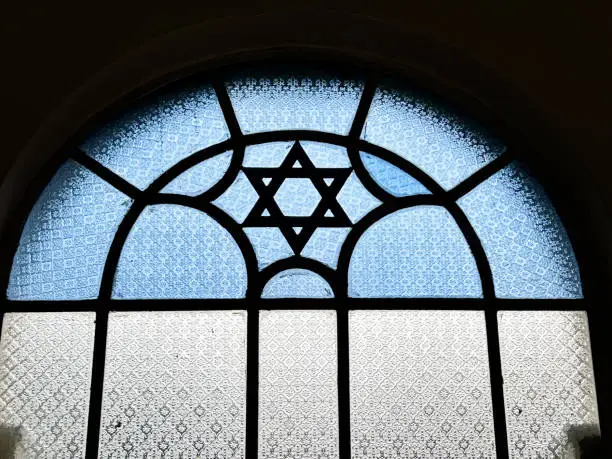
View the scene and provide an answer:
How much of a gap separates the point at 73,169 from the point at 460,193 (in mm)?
1059

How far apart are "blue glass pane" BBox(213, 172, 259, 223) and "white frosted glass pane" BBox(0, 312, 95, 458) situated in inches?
17.8

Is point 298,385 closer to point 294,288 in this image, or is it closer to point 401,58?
point 294,288

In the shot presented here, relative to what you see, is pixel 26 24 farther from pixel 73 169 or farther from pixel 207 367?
pixel 207 367

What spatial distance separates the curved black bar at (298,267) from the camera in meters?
2.19

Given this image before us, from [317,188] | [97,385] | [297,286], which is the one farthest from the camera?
[317,188]

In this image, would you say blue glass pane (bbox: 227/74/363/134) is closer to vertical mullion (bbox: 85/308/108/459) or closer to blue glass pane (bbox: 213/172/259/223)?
blue glass pane (bbox: 213/172/259/223)

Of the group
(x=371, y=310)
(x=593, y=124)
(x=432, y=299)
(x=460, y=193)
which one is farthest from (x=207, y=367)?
(x=593, y=124)

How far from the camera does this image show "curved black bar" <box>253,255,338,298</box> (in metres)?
2.19

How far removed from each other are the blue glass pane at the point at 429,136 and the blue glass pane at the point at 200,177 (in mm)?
403

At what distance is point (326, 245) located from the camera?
2230mm

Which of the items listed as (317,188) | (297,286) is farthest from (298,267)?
(317,188)

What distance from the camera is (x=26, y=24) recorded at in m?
2.20

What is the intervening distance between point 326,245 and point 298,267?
98 millimetres

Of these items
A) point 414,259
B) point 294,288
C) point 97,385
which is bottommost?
point 97,385
